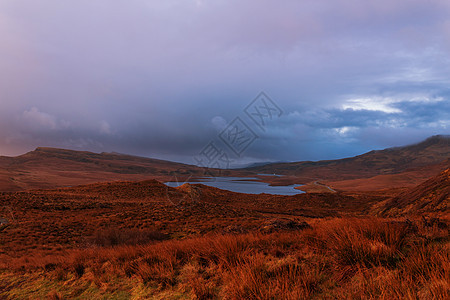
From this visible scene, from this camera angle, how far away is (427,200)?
17.5 metres

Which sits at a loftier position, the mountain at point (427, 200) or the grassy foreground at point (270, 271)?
the grassy foreground at point (270, 271)

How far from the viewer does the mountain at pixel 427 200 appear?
15.8 meters

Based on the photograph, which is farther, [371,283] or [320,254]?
[320,254]

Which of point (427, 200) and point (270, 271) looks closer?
point (270, 271)

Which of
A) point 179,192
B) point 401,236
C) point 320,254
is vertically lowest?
point 179,192

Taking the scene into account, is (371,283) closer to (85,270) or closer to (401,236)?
(401,236)

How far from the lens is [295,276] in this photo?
333cm

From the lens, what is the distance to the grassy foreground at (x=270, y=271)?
2.84 meters

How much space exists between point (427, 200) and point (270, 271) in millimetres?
20837

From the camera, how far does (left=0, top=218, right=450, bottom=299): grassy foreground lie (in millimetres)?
2844

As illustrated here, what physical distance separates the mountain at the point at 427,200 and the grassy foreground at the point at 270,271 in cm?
1539

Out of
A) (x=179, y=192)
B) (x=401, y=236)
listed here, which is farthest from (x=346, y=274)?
(x=179, y=192)

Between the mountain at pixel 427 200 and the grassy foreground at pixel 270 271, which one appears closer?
the grassy foreground at pixel 270 271

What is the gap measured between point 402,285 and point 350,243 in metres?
1.27
